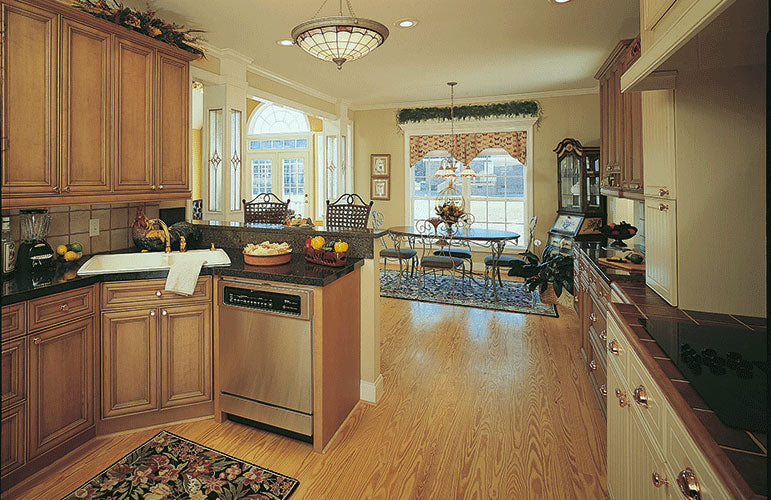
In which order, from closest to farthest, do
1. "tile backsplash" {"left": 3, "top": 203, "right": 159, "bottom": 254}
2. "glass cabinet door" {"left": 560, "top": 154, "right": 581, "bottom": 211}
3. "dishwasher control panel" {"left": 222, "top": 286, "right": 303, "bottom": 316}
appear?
"dishwasher control panel" {"left": 222, "top": 286, "right": 303, "bottom": 316}, "tile backsplash" {"left": 3, "top": 203, "right": 159, "bottom": 254}, "glass cabinet door" {"left": 560, "top": 154, "right": 581, "bottom": 211}

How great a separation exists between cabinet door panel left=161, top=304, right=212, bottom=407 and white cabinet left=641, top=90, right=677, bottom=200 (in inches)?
95.7

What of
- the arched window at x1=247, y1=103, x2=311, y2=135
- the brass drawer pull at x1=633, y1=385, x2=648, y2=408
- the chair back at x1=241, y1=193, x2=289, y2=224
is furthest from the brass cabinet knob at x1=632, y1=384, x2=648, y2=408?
the arched window at x1=247, y1=103, x2=311, y2=135

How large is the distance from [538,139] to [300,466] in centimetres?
616

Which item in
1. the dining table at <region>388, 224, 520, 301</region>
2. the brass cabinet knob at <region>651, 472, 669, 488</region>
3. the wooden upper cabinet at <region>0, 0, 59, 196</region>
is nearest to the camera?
the brass cabinet knob at <region>651, 472, 669, 488</region>

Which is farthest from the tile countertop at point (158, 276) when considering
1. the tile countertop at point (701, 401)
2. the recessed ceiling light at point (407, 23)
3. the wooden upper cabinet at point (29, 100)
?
the recessed ceiling light at point (407, 23)

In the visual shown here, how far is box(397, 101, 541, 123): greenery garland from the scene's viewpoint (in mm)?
6996

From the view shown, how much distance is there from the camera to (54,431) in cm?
221

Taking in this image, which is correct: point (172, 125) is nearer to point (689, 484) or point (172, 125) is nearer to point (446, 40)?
point (446, 40)

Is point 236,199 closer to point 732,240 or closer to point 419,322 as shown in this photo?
point 419,322

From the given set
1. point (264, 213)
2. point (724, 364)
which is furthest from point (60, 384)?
point (724, 364)

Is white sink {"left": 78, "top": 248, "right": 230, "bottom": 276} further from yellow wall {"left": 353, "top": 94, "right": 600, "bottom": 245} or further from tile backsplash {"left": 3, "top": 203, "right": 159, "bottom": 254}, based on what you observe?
yellow wall {"left": 353, "top": 94, "right": 600, "bottom": 245}

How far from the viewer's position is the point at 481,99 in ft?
23.7

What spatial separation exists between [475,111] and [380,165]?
6.01ft

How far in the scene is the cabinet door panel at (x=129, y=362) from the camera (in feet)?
7.98
